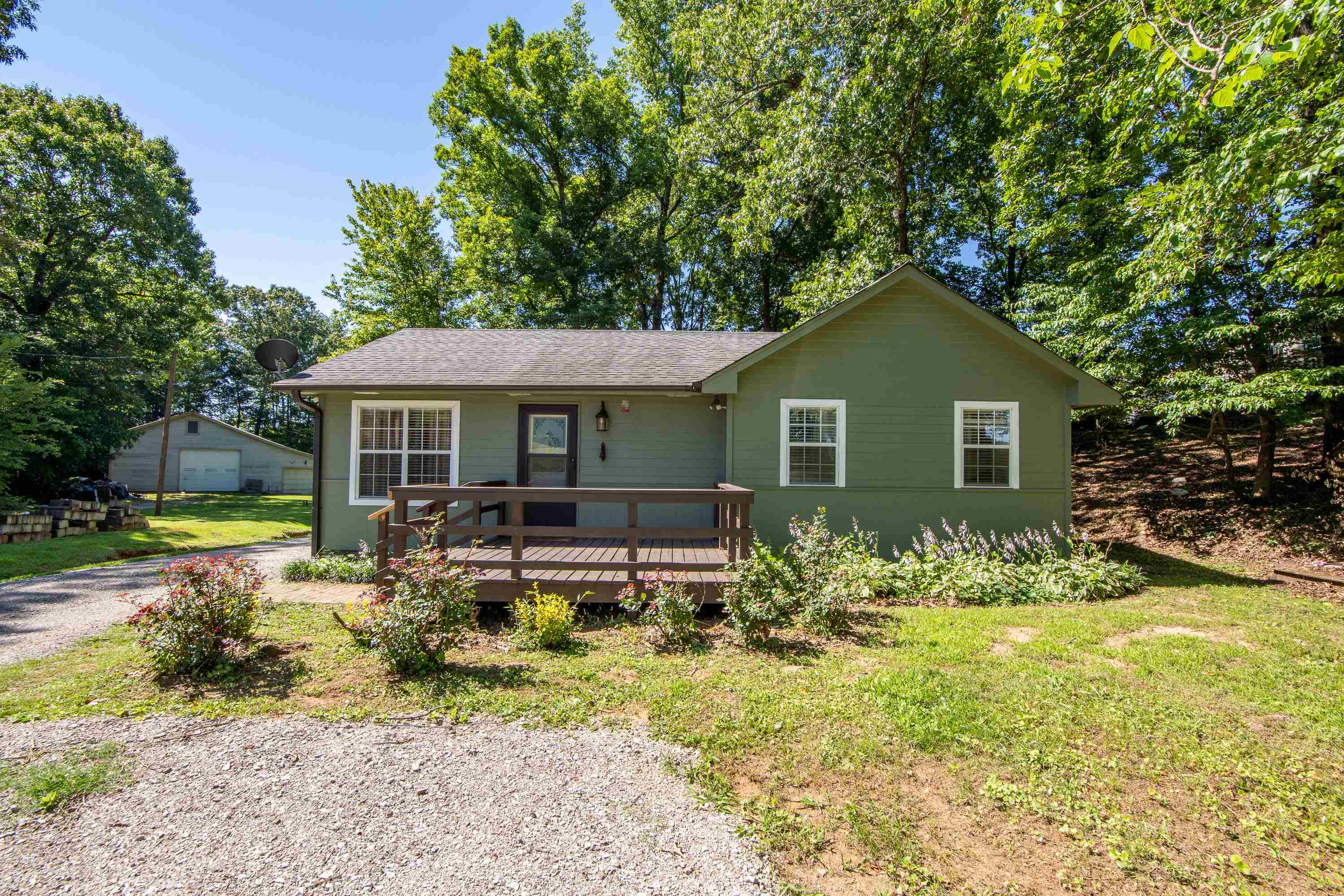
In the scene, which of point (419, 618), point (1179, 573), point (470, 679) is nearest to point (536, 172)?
point (419, 618)

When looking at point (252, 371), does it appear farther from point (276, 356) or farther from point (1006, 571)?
point (1006, 571)

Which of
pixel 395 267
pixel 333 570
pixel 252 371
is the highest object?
pixel 395 267

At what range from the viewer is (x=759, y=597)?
530 centimetres

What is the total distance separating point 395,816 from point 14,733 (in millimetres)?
2757

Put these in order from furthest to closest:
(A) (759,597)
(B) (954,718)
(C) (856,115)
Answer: (C) (856,115)
(A) (759,597)
(B) (954,718)

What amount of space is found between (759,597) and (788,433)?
11.5ft

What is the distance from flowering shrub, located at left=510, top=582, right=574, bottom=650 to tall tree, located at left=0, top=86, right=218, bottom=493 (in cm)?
1856

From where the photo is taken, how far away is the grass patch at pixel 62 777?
2.68 meters

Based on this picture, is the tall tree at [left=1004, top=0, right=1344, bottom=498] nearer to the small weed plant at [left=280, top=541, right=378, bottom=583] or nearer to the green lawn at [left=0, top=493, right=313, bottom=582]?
the small weed plant at [left=280, top=541, right=378, bottom=583]

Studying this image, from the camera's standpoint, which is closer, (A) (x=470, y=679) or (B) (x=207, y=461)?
(A) (x=470, y=679)

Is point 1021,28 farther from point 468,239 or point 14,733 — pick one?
point 468,239

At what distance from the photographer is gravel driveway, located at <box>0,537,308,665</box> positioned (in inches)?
203

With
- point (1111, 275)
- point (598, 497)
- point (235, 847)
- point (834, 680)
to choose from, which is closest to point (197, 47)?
point (598, 497)

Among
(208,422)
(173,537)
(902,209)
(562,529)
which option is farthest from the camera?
(208,422)
